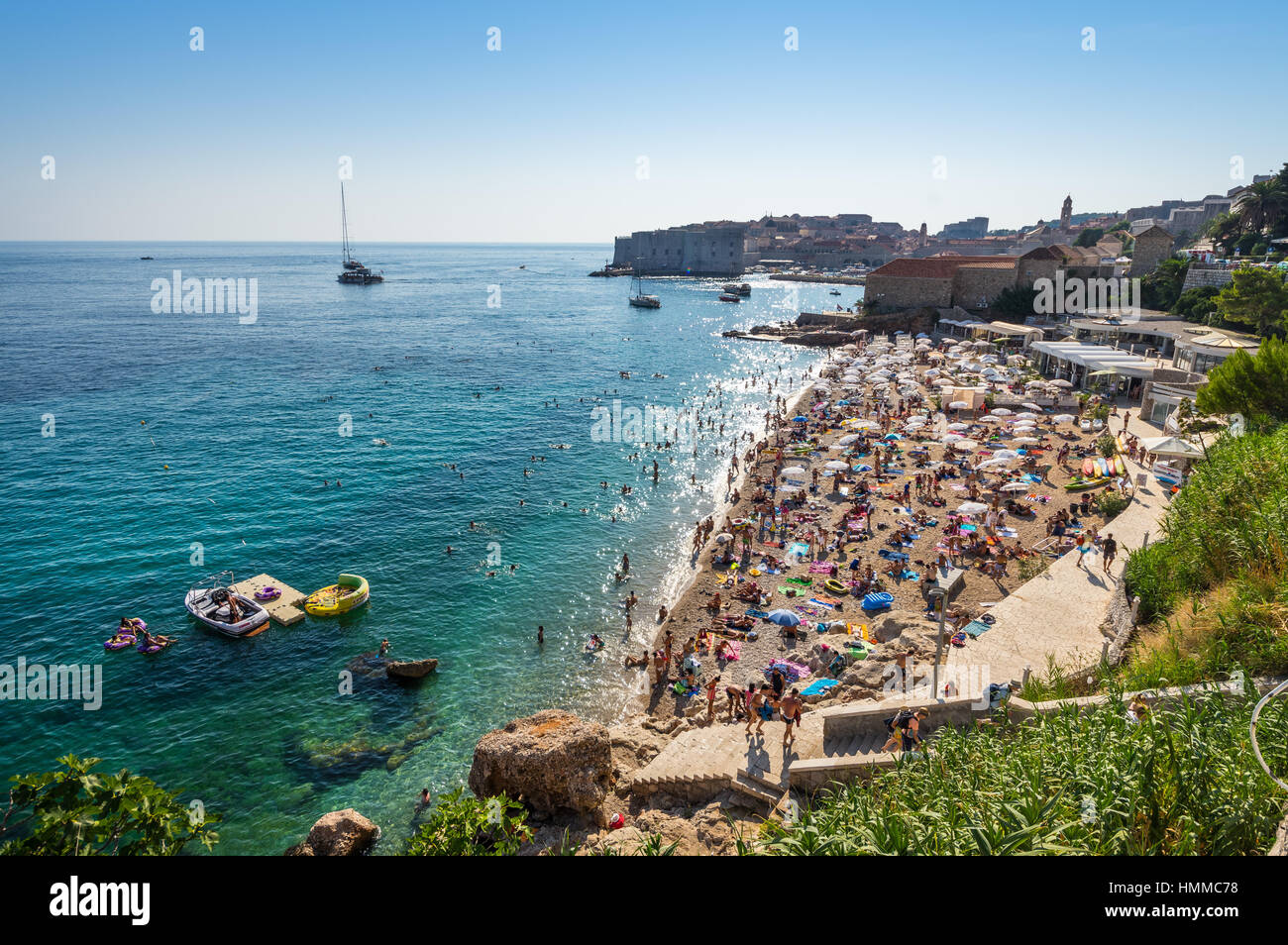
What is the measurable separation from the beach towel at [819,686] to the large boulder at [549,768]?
5350 mm

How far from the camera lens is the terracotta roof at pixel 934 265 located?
6706 centimetres

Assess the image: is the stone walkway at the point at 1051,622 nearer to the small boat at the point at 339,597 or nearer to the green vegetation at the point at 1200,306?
the small boat at the point at 339,597

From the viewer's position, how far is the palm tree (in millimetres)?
52188

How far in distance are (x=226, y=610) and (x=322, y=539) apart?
5827 mm

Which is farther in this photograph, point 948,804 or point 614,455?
point 614,455

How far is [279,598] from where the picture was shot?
21000 mm

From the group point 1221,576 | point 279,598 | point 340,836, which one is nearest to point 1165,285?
point 1221,576

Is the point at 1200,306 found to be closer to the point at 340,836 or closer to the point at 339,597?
the point at 339,597

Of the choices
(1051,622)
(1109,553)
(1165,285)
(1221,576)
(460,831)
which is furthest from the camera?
(1165,285)

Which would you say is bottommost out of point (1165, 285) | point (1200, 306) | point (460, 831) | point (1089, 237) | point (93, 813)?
point (460, 831)

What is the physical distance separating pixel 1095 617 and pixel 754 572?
9.59 metres

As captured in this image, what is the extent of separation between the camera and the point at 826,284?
14162cm
